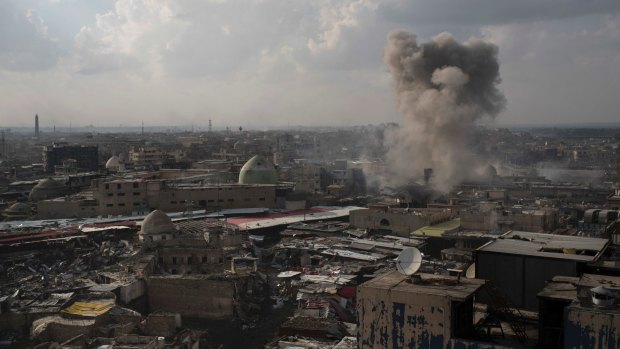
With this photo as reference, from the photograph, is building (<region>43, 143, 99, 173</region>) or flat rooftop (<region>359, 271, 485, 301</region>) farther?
building (<region>43, 143, 99, 173</region>)

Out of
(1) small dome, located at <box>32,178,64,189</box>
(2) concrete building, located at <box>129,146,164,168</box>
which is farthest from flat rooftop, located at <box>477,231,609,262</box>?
(2) concrete building, located at <box>129,146,164,168</box>

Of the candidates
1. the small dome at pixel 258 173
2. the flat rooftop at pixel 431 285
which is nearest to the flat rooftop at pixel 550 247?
the flat rooftop at pixel 431 285

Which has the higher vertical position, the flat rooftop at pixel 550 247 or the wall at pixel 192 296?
the flat rooftop at pixel 550 247

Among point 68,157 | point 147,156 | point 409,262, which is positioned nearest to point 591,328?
point 409,262

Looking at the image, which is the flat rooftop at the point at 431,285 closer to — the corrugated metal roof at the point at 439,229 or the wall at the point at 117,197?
the corrugated metal roof at the point at 439,229

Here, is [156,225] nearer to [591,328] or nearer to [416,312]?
[416,312]

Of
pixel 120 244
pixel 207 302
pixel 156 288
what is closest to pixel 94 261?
pixel 120 244

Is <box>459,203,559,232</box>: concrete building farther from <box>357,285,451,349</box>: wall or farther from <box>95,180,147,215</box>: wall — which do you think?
<box>357,285,451,349</box>: wall
